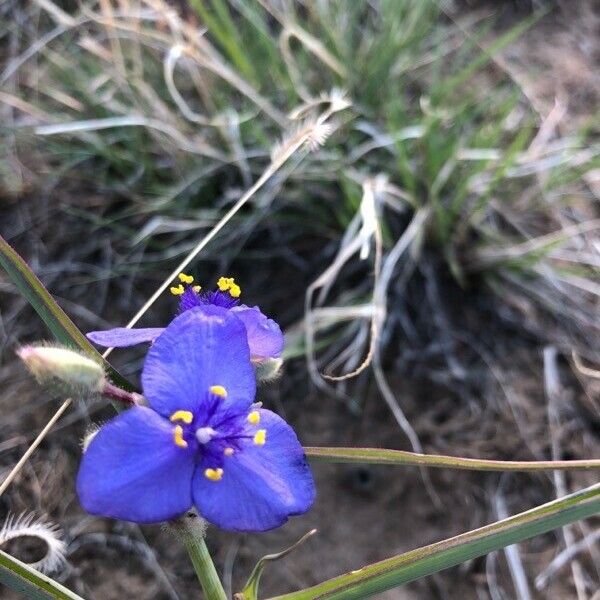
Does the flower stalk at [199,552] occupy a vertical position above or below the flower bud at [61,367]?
below

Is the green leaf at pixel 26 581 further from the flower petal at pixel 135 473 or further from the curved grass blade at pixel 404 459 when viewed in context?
the curved grass blade at pixel 404 459

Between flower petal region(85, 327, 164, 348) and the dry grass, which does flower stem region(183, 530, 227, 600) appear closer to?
flower petal region(85, 327, 164, 348)

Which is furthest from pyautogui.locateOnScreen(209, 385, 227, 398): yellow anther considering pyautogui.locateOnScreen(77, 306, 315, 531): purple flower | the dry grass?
the dry grass

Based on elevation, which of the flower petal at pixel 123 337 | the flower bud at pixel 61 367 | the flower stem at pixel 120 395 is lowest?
the flower stem at pixel 120 395

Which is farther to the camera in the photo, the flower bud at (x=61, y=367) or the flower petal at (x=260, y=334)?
the flower petal at (x=260, y=334)

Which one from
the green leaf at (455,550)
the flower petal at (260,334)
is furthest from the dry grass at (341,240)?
the green leaf at (455,550)

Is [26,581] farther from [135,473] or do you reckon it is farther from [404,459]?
[404,459]

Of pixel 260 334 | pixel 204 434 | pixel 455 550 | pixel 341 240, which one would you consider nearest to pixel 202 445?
pixel 204 434
